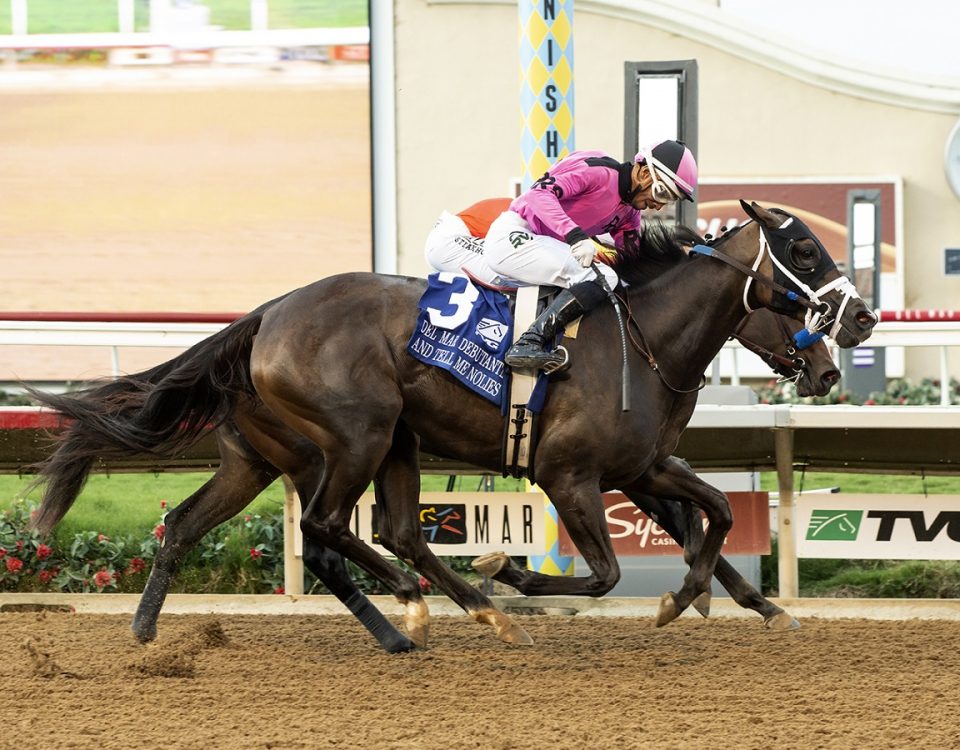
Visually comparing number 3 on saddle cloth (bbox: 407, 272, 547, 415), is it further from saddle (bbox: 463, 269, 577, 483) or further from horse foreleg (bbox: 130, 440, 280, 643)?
horse foreleg (bbox: 130, 440, 280, 643)

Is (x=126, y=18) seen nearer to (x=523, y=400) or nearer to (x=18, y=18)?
(x=18, y=18)

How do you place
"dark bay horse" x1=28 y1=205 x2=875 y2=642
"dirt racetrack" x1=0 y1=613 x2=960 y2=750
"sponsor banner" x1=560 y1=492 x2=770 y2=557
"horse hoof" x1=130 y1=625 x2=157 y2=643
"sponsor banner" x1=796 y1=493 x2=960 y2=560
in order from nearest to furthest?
1. "dirt racetrack" x1=0 y1=613 x2=960 y2=750
2. "dark bay horse" x1=28 y1=205 x2=875 y2=642
3. "horse hoof" x1=130 y1=625 x2=157 y2=643
4. "sponsor banner" x1=796 y1=493 x2=960 y2=560
5. "sponsor banner" x1=560 y1=492 x2=770 y2=557

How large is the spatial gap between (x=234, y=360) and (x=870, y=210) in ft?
28.4

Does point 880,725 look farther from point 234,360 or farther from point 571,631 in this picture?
point 234,360

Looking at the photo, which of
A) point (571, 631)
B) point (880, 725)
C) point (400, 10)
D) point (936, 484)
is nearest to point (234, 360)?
point (571, 631)

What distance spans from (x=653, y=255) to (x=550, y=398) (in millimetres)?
693

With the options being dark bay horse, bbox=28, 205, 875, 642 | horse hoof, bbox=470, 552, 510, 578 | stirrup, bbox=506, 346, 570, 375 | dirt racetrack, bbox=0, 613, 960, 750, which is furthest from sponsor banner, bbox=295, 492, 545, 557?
stirrup, bbox=506, 346, 570, 375

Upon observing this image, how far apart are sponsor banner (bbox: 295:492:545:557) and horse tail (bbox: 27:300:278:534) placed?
1.15m

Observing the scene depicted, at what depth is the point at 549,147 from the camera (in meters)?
5.98

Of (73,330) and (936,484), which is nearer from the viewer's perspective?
(73,330)

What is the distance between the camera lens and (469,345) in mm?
4598

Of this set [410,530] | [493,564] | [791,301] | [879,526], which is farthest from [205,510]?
[879,526]

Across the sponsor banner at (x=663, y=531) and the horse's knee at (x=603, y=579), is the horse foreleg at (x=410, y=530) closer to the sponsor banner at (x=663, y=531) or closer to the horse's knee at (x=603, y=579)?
the horse's knee at (x=603, y=579)

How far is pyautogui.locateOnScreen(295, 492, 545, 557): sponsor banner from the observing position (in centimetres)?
598
